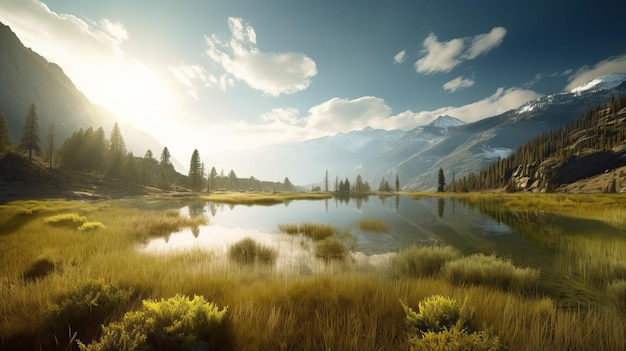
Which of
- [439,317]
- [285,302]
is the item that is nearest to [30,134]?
[285,302]

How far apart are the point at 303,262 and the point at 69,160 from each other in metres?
95.4

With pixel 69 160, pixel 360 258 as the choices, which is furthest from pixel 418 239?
pixel 69 160

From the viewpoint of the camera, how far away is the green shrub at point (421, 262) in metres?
9.24

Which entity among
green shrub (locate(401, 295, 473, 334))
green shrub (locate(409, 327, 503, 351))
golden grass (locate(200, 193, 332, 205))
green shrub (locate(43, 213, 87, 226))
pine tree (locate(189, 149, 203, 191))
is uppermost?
pine tree (locate(189, 149, 203, 191))

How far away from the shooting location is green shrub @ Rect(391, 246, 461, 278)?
30.3 ft

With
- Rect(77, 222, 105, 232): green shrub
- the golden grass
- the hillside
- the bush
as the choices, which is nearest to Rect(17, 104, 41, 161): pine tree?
the golden grass

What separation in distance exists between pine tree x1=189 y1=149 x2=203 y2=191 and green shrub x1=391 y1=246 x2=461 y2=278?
308 feet

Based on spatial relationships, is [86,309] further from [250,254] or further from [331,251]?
[331,251]

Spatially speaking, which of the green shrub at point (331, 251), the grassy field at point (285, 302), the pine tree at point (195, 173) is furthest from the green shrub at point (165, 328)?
the pine tree at point (195, 173)

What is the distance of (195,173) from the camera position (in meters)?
93.9

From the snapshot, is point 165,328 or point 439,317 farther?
point 439,317

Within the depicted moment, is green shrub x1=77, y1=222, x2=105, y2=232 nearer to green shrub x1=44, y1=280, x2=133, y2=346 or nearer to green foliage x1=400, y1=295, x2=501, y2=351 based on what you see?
green shrub x1=44, y1=280, x2=133, y2=346

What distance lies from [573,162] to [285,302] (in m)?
155

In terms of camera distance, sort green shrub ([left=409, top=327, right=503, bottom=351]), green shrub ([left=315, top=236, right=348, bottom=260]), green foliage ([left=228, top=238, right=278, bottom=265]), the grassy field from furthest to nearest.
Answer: green shrub ([left=315, top=236, right=348, bottom=260]), green foliage ([left=228, top=238, right=278, bottom=265]), the grassy field, green shrub ([left=409, top=327, right=503, bottom=351])
